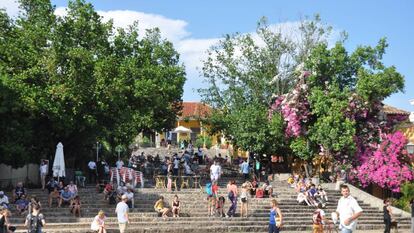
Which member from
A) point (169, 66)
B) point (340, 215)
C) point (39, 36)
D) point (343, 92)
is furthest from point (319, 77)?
point (340, 215)

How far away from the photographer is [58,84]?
2709 centimetres

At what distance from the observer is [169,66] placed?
4156 centimetres

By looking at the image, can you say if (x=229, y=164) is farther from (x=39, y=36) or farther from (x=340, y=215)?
(x=340, y=215)

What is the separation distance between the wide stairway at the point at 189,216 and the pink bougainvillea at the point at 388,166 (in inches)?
73.7

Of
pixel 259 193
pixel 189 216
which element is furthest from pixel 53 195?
pixel 259 193

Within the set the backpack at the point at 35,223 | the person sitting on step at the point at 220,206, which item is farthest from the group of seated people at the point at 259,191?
the backpack at the point at 35,223

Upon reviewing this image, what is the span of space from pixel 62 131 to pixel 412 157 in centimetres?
1734

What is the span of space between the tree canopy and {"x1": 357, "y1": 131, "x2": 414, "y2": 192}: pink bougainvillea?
39.8 ft

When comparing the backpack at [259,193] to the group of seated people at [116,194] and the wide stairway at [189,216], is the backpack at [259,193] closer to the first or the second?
the wide stairway at [189,216]

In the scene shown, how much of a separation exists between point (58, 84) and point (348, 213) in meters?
19.7

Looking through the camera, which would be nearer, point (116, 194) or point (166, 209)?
point (166, 209)

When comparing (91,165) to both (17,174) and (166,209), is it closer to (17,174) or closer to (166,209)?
(17,174)

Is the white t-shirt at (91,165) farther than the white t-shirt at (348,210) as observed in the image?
Yes

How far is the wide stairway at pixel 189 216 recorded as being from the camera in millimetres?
22750
